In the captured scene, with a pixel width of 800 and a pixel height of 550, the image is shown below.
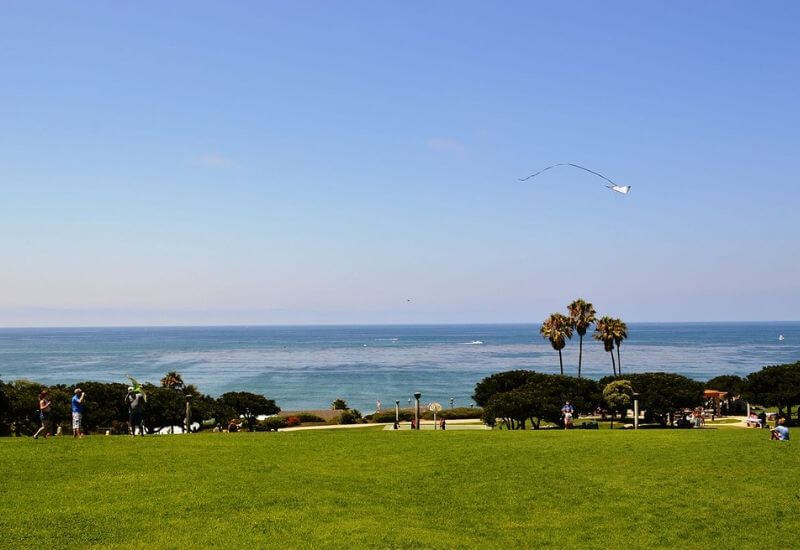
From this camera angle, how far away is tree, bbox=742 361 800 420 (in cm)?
4816

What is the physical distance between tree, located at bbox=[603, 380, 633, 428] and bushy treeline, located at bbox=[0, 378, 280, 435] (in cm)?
2912

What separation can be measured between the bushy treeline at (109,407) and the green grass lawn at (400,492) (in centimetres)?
1990

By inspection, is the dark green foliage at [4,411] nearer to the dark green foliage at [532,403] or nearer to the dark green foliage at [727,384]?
the dark green foliage at [532,403]

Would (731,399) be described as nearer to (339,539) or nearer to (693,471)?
(693,471)

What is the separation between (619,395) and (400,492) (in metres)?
38.1

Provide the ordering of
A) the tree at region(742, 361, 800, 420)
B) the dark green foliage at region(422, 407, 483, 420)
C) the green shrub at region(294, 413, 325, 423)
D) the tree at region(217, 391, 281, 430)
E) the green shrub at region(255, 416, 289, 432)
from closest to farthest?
the tree at region(742, 361, 800, 420) < the tree at region(217, 391, 281, 430) < the green shrub at region(255, 416, 289, 432) < the green shrub at region(294, 413, 325, 423) < the dark green foliage at region(422, 407, 483, 420)

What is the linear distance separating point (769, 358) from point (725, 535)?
657 feet

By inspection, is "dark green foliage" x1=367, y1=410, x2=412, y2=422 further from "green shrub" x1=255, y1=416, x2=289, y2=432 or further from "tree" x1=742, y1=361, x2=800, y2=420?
"tree" x1=742, y1=361, x2=800, y2=420

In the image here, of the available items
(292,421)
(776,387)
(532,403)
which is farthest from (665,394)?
(292,421)

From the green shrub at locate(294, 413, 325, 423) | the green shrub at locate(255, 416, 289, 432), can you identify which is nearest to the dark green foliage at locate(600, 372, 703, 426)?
the green shrub at locate(255, 416, 289, 432)

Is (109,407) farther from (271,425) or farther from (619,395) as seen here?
(619,395)

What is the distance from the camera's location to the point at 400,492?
17766mm

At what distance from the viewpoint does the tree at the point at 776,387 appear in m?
48.2

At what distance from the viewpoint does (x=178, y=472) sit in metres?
19.2
